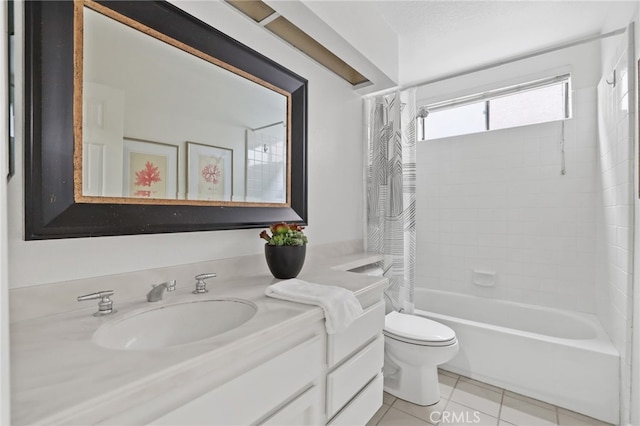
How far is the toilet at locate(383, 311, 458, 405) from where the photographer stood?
1799mm

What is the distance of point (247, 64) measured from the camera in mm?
1447

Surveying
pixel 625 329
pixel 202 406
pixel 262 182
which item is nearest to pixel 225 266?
pixel 262 182

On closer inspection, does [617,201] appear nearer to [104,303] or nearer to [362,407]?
[362,407]

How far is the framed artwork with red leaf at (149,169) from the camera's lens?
41.9 inches

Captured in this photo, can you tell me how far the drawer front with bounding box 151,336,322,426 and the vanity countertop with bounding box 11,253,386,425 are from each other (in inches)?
1.5

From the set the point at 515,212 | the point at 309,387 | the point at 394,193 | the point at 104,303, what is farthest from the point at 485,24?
the point at 104,303

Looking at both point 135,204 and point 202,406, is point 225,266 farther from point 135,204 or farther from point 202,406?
point 202,406

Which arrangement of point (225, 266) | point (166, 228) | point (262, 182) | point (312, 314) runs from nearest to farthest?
1. point (312, 314)
2. point (166, 228)
3. point (225, 266)
4. point (262, 182)

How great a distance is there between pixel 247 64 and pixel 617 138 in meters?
2.14

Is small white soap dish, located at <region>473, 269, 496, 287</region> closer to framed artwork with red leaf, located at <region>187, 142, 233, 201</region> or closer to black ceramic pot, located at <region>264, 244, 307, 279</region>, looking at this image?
black ceramic pot, located at <region>264, 244, 307, 279</region>

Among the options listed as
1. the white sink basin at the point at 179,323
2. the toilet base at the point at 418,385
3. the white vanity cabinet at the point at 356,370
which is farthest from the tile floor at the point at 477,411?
the white sink basin at the point at 179,323

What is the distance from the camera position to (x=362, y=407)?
134cm

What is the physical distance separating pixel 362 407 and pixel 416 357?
0.63 metres

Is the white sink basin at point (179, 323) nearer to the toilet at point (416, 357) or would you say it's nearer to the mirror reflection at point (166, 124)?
the mirror reflection at point (166, 124)
